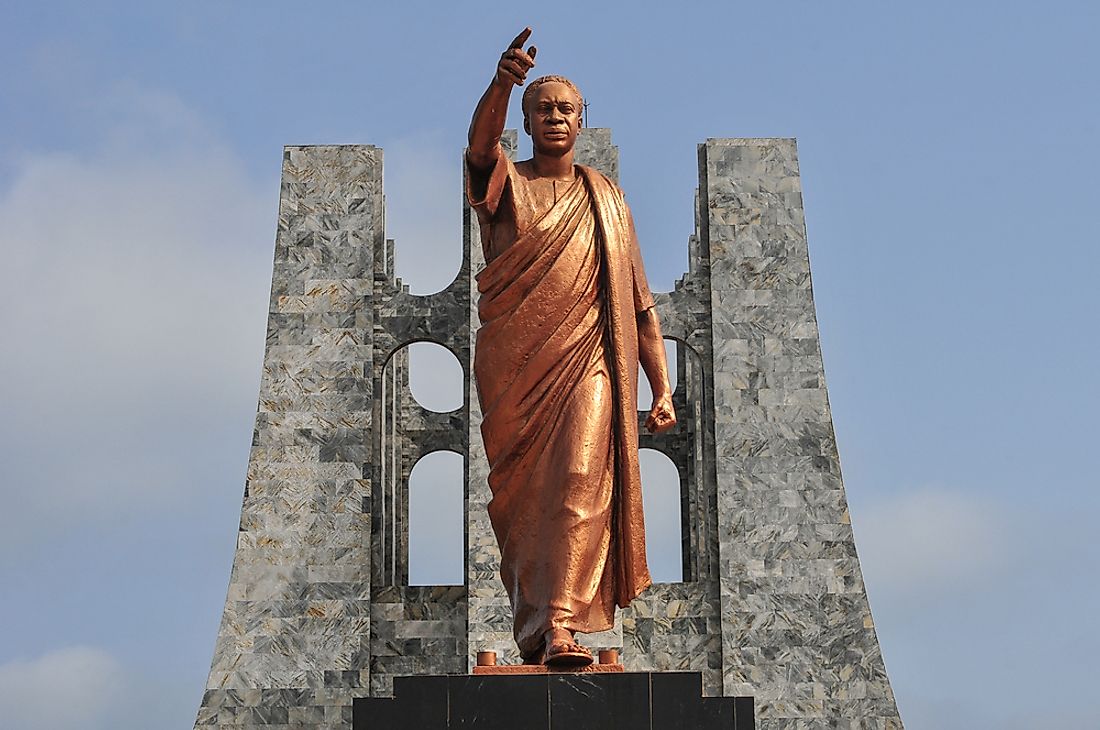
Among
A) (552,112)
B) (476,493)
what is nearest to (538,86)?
(552,112)

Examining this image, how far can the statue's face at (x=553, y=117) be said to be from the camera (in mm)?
7875

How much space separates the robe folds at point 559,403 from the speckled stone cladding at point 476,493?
11.0m

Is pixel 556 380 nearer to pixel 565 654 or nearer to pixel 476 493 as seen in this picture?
pixel 565 654

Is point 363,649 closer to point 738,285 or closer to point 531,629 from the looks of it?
point 738,285

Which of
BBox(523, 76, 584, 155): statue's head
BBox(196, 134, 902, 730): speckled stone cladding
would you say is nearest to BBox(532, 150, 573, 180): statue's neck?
BBox(523, 76, 584, 155): statue's head

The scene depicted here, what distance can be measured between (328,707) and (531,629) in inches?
457

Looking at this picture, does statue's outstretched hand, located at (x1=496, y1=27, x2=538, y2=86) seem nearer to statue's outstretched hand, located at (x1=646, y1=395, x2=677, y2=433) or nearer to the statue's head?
the statue's head

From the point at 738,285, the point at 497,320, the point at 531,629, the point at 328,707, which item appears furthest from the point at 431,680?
the point at 738,285

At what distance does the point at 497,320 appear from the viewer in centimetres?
764

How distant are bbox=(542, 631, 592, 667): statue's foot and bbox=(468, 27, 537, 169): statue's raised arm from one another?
6.77 feet

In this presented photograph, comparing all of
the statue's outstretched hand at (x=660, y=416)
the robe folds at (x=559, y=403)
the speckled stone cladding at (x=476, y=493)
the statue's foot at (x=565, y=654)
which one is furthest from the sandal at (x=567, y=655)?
the speckled stone cladding at (x=476, y=493)

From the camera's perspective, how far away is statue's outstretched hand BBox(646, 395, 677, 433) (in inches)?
305

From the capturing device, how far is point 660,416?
7.81 m

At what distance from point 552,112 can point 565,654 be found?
240 centimetres
